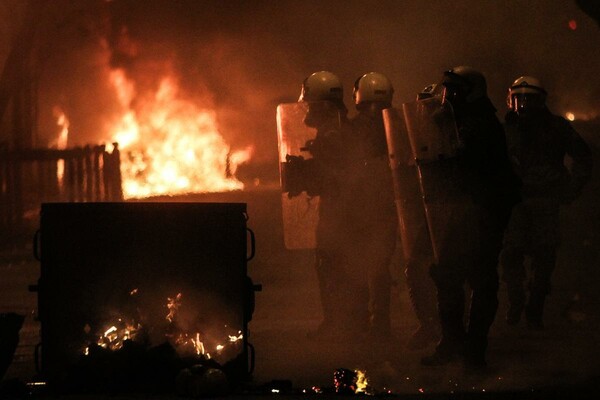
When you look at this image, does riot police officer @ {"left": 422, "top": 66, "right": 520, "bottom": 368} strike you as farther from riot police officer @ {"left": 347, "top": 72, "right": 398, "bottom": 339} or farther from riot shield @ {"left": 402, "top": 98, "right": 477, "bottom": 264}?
riot police officer @ {"left": 347, "top": 72, "right": 398, "bottom": 339}

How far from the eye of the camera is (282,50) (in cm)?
1980

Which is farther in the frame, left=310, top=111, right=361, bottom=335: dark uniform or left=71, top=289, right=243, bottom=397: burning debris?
left=310, top=111, right=361, bottom=335: dark uniform

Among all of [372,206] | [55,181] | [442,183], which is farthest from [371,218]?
[55,181]

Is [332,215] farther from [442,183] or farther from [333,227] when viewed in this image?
[442,183]

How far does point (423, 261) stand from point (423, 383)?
1.80 metres

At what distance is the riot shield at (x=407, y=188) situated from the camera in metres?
8.10

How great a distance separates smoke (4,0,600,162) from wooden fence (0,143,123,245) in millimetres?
3667

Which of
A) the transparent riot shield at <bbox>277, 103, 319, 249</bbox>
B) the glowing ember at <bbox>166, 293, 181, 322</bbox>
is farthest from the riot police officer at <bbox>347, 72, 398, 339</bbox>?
the glowing ember at <bbox>166, 293, 181, 322</bbox>

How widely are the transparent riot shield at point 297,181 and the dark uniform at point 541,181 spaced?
1.77 m

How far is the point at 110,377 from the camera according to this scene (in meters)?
6.54

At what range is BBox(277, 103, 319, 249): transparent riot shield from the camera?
29.4 ft

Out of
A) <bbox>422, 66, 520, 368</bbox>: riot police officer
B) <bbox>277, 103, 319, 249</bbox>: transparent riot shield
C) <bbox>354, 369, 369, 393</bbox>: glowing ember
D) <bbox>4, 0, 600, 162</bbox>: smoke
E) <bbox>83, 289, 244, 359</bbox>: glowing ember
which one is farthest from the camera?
<bbox>4, 0, 600, 162</bbox>: smoke

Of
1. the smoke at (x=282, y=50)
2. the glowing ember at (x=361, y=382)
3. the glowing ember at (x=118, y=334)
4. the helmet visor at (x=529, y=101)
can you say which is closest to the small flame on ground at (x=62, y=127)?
the smoke at (x=282, y=50)

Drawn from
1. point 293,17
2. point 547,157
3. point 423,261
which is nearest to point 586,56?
point 293,17
